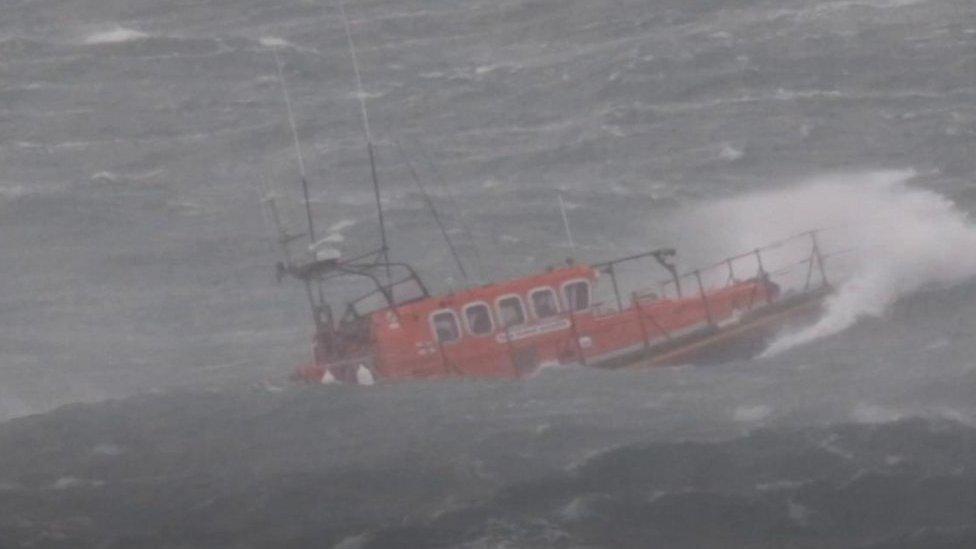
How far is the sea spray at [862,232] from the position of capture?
49.6 meters

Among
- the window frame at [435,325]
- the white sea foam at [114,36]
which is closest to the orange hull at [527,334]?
the window frame at [435,325]

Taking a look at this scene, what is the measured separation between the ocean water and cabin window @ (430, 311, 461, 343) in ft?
5.23

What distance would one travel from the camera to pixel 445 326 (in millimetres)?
46062

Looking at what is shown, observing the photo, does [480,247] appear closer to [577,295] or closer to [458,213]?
[458,213]

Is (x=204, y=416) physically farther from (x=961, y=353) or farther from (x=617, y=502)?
(x=961, y=353)

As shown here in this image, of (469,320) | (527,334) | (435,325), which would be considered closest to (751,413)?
(527,334)

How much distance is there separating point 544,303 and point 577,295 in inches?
30.7

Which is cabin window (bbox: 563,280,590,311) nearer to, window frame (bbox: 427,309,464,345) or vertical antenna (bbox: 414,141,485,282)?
window frame (bbox: 427,309,464,345)

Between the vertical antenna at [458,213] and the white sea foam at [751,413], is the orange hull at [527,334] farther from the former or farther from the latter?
the vertical antenna at [458,213]

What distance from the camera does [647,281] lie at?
179ft

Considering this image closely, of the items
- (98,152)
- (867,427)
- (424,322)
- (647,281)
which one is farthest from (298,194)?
(867,427)

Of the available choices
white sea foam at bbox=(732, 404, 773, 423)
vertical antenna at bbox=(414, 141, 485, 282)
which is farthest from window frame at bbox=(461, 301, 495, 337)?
vertical antenna at bbox=(414, 141, 485, 282)

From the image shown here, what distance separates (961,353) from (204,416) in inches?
606

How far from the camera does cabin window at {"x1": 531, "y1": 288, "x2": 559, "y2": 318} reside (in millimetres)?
46375
